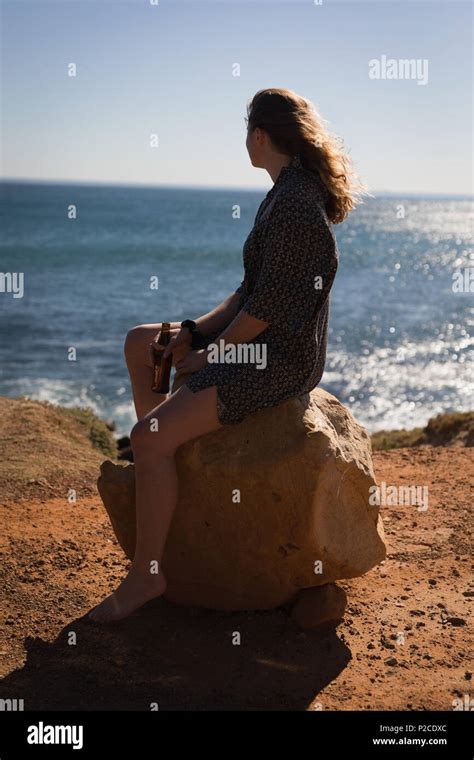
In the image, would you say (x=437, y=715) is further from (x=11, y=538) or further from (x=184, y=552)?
(x=11, y=538)

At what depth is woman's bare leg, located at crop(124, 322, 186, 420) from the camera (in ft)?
16.8

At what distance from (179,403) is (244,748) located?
166 centimetres

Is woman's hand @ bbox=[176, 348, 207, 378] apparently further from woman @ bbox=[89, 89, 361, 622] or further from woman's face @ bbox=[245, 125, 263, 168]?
woman's face @ bbox=[245, 125, 263, 168]

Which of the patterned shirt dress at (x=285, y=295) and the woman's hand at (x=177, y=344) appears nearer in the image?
the patterned shirt dress at (x=285, y=295)

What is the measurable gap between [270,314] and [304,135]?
0.95 metres

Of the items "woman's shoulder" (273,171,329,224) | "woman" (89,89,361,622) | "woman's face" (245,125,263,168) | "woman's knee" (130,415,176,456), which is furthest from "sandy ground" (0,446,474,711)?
"woman's face" (245,125,263,168)

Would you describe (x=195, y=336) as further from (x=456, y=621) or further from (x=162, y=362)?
(x=456, y=621)

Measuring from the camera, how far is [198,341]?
16.7 feet

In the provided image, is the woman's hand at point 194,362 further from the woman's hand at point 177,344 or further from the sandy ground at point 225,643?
the sandy ground at point 225,643

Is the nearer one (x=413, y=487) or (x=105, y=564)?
(x=105, y=564)

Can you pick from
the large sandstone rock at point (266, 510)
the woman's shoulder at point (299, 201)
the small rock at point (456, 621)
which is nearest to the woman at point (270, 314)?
the woman's shoulder at point (299, 201)

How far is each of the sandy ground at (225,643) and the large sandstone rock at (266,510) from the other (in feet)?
0.66

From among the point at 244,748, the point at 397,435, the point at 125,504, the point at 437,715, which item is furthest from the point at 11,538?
the point at 397,435

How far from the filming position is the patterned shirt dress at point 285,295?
4.49 metres
